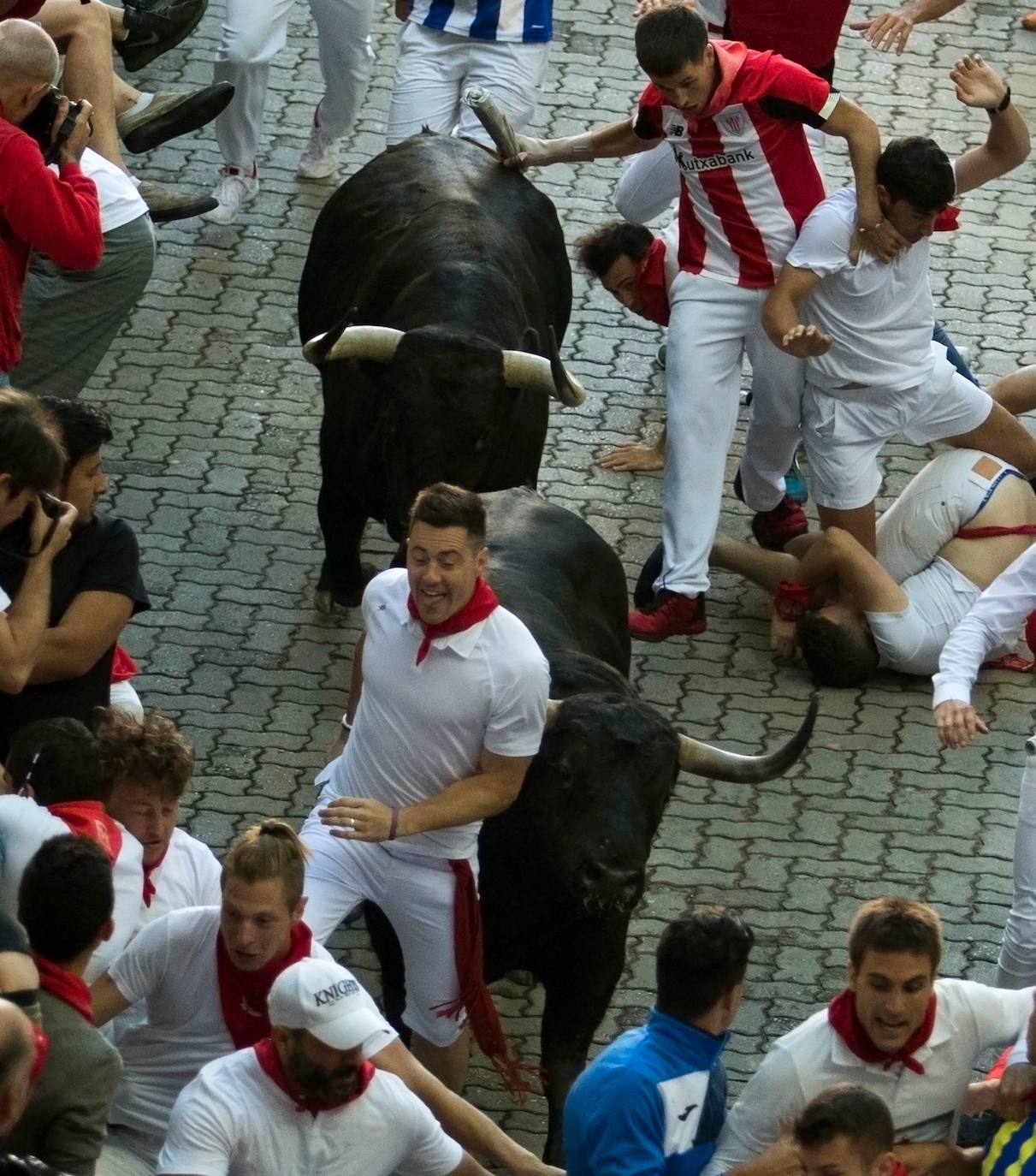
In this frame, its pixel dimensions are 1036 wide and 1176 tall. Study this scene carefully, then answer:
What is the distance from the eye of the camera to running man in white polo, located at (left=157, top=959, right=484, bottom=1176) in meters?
5.05

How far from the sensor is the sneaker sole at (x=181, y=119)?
1148 centimetres

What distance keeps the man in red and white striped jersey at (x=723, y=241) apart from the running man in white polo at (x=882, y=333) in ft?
0.39

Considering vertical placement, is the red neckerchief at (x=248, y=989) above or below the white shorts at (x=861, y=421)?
above

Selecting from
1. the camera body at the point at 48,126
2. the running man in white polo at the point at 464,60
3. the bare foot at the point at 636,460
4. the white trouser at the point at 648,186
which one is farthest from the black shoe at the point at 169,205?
the camera body at the point at 48,126

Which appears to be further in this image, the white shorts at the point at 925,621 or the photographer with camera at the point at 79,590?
the white shorts at the point at 925,621

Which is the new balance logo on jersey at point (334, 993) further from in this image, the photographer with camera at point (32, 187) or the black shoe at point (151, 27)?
the black shoe at point (151, 27)

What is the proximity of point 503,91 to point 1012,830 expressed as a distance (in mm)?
4803

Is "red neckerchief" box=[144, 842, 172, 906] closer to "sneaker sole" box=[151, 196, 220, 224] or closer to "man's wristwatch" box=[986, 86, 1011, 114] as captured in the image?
"man's wristwatch" box=[986, 86, 1011, 114]

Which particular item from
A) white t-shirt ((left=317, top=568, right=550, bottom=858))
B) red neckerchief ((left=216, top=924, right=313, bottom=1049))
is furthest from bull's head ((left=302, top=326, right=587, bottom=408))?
red neckerchief ((left=216, top=924, right=313, bottom=1049))

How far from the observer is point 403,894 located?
6.69m

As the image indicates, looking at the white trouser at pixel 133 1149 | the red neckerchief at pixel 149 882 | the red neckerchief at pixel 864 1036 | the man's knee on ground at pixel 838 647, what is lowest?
the man's knee on ground at pixel 838 647

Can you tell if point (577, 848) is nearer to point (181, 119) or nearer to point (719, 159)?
point (719, 159)

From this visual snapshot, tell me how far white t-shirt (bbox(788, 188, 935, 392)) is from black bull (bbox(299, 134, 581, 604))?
1067 millimetres

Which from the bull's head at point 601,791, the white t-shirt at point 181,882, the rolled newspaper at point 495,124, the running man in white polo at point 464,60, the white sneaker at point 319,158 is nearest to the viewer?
the white t-shirt at point 181,882
